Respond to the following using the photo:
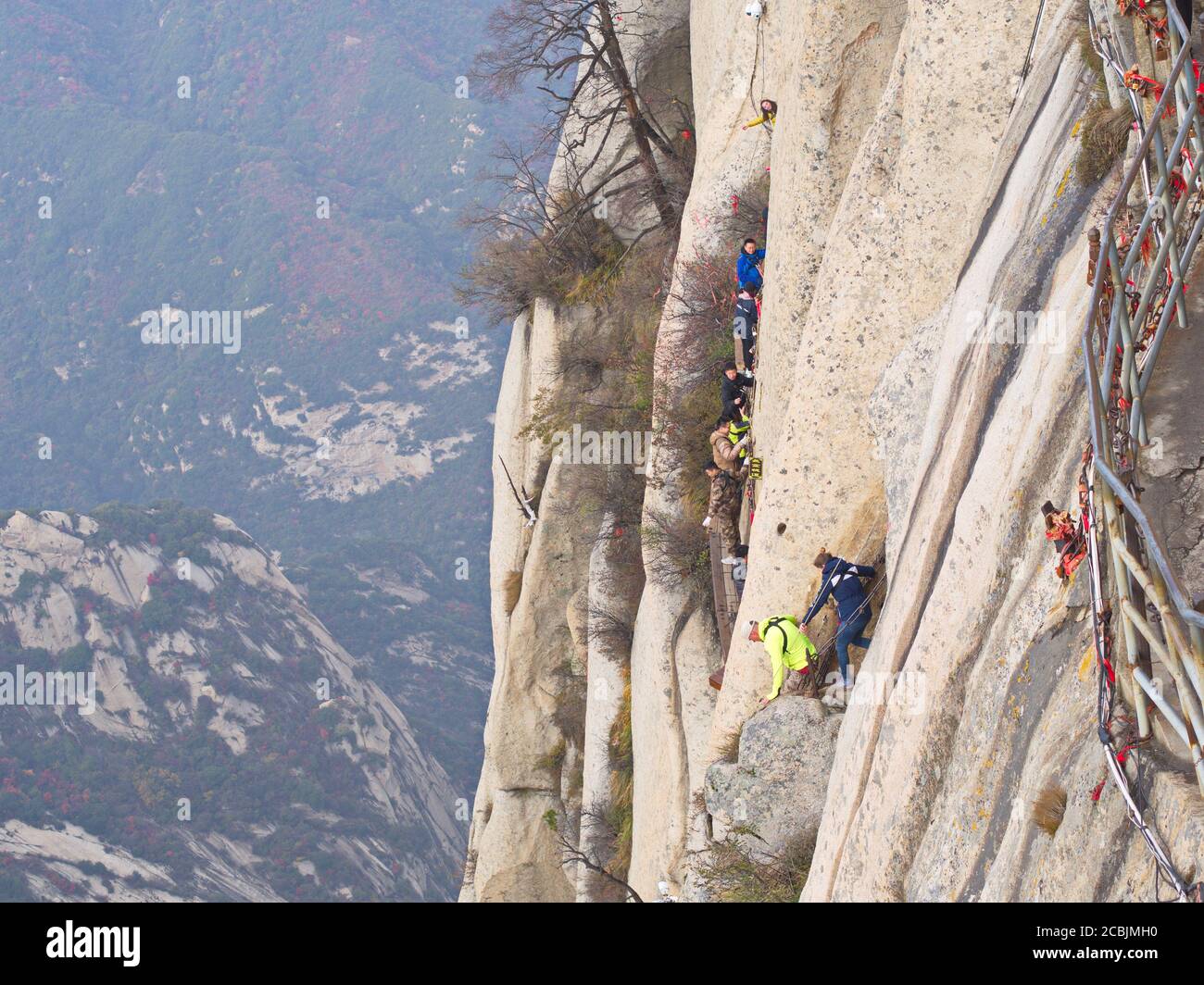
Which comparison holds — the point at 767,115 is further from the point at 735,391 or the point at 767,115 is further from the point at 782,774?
the point at 782,774

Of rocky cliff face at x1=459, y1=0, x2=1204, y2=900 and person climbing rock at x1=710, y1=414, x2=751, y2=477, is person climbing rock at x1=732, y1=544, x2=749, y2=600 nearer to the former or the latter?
person climbing rock at x1=710, y1=414, x2=751, y2=477

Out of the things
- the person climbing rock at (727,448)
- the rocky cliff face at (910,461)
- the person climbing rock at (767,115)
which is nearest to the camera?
the rocky cliff face at (910,461)

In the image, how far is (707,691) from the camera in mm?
17734

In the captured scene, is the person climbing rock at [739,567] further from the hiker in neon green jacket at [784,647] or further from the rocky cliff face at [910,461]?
the hiker in neon green jacket at [784,647]

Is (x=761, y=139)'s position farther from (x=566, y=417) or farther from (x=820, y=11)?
(x=566, y=417)

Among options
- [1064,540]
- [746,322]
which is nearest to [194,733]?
[746,322]

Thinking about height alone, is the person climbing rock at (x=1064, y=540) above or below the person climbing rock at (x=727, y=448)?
below

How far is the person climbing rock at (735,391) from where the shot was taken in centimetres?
1683

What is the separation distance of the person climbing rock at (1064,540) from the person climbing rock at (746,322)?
9606 millimetres

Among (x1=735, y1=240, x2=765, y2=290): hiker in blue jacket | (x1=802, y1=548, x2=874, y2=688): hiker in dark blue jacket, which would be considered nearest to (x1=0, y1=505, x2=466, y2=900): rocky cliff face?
(x1=735, y1=240, x2=765, y2=290): hiker in blue jacket

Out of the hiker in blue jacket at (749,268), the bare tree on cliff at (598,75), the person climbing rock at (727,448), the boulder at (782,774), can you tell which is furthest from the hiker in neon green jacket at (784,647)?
the bare tree on cliff at (598,75)

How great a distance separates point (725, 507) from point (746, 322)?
2548 mm

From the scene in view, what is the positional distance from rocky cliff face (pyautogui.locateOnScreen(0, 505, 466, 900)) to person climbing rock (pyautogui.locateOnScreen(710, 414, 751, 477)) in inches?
3057
